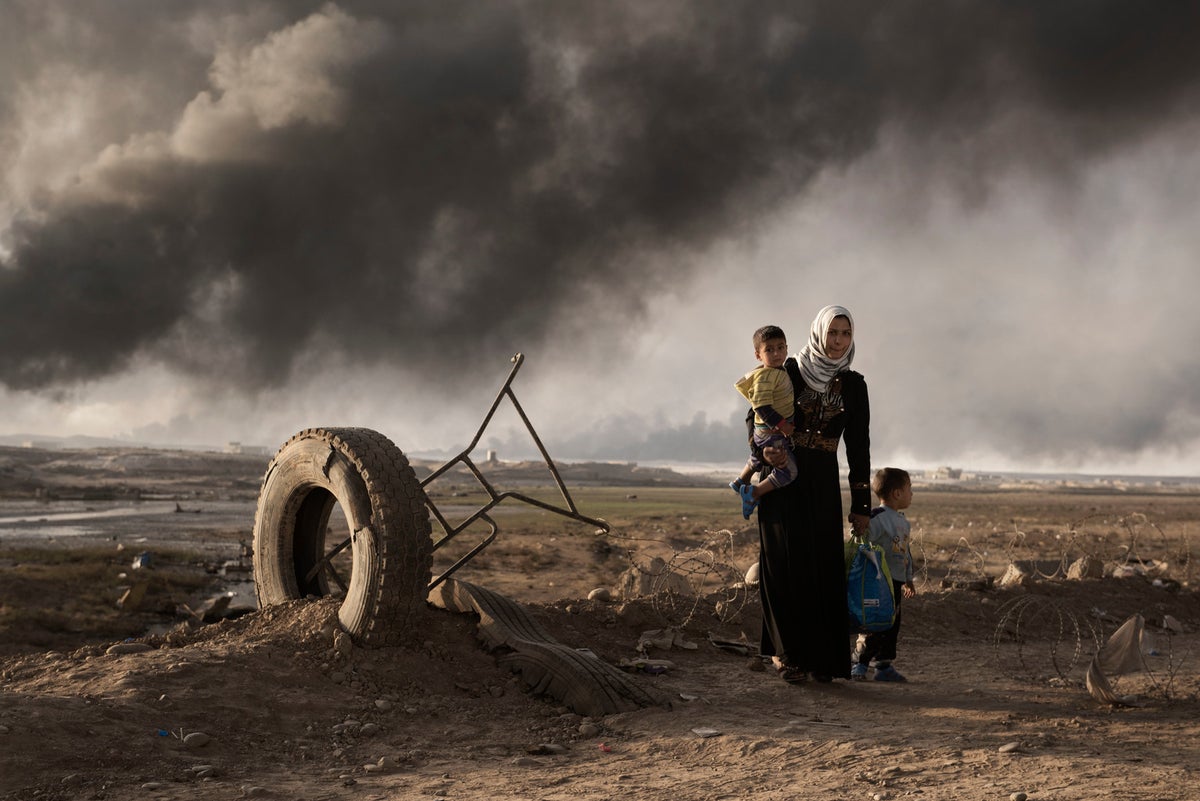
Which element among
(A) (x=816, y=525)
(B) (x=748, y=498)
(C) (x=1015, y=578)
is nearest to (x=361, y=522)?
(B) (x=748, y=498)

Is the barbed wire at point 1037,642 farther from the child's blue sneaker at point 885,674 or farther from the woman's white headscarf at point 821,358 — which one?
the woman's white headscarf at point 821,358

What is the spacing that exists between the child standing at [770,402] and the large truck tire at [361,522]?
279 centimetres

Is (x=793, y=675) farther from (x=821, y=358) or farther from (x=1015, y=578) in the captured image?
(x=1015, y=578)

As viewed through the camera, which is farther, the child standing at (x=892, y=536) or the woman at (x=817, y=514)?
the child standing at (x=892, y=536)

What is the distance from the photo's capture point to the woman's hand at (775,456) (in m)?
6.47

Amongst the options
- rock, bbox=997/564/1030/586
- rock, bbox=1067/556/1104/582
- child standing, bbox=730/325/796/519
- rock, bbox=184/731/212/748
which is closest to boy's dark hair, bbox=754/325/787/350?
child standing, bbox=730/325/796/519

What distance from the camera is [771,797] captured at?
167 inches

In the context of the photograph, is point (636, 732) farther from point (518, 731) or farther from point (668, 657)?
point (668, 657)

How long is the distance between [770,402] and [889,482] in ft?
4.79

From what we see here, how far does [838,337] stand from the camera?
6535 mm

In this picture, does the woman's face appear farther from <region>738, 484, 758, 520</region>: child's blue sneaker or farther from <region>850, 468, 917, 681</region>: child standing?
<region>738, 484, 758, 520</region>: child's blue sneaker

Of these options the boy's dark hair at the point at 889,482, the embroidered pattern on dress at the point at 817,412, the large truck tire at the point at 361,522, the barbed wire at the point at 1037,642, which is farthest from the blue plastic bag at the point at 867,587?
the large truck tire at the point at 361,522

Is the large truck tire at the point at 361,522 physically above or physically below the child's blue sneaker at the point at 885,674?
above

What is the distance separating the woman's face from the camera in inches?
257
